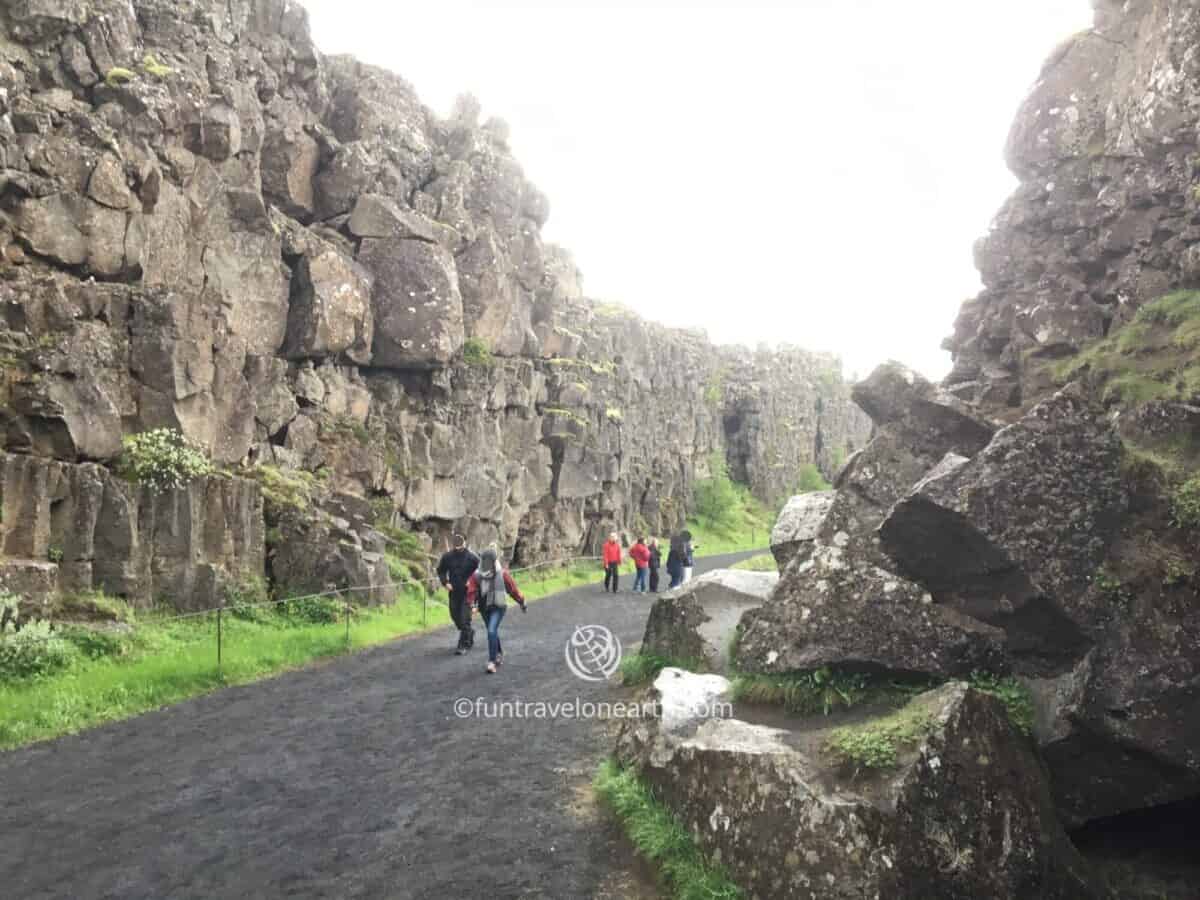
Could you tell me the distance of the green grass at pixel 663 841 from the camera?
6105 mm

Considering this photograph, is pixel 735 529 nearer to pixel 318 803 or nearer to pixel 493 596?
pixel 493 596

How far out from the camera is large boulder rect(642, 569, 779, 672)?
11.2 meters

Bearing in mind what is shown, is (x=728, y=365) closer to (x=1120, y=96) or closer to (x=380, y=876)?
(x=1120, y=96)

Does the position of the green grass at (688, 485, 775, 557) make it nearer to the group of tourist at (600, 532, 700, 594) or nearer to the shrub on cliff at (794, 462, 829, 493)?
the shrub on cliff at (794, 462, 829, 493)

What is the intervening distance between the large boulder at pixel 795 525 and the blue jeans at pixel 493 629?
16.8ft

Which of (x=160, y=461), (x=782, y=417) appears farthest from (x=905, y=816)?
(x=782, y=417)

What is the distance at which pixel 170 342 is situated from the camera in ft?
60.0

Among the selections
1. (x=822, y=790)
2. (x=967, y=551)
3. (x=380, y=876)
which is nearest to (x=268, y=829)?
(x=380, y=876)

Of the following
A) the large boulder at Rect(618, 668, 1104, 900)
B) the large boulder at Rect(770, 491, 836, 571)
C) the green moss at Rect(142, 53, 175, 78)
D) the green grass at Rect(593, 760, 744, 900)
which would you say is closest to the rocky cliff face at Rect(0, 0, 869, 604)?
the green moss at Rect(142, 53, 175, 78)

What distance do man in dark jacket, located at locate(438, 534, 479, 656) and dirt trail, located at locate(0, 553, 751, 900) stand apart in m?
2.87

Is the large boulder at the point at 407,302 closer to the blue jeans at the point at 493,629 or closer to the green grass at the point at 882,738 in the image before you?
the blue jeans at the point at 493,629

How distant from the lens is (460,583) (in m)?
16.0
